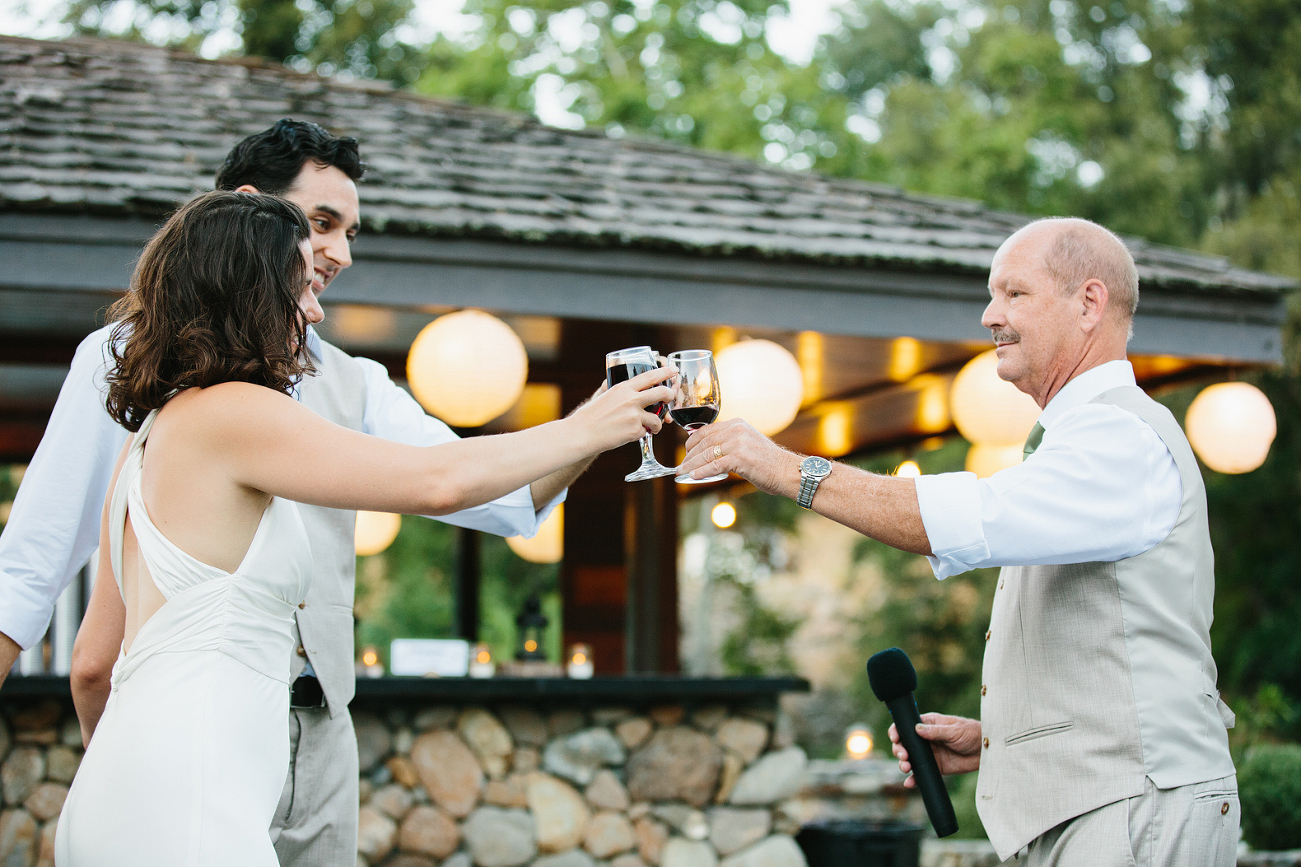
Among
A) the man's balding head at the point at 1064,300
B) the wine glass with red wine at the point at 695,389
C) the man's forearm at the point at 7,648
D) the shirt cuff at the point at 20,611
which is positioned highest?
the man's balding head at the point at 1064,300

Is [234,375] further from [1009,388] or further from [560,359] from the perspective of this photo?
[560,359]

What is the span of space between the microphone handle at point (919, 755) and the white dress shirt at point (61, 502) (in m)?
1.02

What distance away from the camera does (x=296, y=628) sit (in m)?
2.36

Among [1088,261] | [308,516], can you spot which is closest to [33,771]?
[308,516]

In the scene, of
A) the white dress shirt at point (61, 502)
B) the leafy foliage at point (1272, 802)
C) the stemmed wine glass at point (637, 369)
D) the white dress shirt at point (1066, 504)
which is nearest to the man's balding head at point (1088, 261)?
the white dress shirt at point (1066, 504)

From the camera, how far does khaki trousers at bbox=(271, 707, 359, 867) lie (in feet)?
7.60

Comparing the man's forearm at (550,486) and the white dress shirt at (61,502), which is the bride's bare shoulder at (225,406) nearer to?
the white dress shirt at (61,502)

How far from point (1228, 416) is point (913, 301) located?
64.5 inches

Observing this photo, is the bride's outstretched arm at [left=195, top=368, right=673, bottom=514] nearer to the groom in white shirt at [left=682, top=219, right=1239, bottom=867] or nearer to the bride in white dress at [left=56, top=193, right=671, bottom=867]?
the bride in white dress at [left=56, top=193, right=671, bottom=867]

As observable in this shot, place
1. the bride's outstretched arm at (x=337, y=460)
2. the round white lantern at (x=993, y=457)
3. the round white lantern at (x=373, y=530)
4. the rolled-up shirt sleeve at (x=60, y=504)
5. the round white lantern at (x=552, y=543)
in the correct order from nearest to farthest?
1. the bride's outstretched arm at (x=337, y=460)
2. the rolled-up shirt sleeve at (x=60, y=504)
3. the round white lantern at (x=993, y=457)
4. the round white lantern at (x=373, y=530)
5. the round white lantern at (x=552, y=543)

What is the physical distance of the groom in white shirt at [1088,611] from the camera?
2041 millimetres

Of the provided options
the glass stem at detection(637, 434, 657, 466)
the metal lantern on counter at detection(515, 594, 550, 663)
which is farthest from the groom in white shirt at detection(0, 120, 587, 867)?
the metal lantern on counter at detection(515, 594, 550, 663)

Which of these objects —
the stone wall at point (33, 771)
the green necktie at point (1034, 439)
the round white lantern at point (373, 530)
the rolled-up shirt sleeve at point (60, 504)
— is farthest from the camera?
the round white lantern at point (373, 530)

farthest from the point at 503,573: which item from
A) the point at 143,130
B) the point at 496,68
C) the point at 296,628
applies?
the point at 296,628
